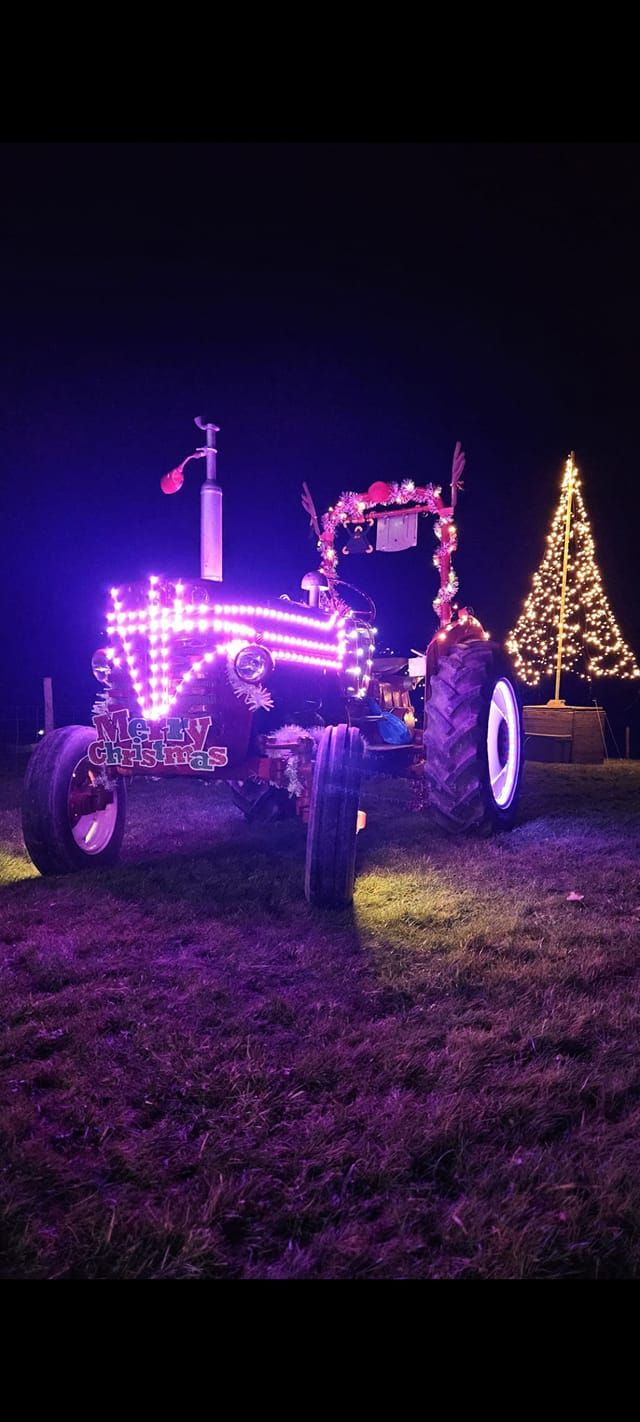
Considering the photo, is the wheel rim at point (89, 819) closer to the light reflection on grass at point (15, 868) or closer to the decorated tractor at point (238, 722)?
the decorated tractor at point (238, 722)

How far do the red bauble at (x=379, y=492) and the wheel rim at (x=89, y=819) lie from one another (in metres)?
3.86

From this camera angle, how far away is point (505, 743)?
619 cm

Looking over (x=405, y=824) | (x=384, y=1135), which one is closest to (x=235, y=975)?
(x=384, y=1135)

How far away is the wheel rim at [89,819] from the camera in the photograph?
14.3ft

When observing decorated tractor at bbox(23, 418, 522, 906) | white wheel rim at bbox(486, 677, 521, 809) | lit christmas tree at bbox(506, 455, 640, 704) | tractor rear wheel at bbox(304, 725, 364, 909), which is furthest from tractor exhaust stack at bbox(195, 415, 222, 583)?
lit christmas tree at bbox(506, 455, 640, 704)

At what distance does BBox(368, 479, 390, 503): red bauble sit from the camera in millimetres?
6523

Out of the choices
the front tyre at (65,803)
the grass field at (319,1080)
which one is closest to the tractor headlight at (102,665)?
the front tyre at (65,803)

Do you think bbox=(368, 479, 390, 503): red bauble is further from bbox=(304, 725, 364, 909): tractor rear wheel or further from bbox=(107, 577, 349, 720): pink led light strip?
bbox=(304, 725, 364, 909): tractor rear wheel

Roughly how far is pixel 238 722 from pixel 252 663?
386mm

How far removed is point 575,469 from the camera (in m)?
13.6

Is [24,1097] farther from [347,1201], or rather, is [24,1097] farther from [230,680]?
[230,680]

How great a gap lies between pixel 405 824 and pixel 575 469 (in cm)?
1065

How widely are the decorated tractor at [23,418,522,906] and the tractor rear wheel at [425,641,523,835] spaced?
11 millimetres

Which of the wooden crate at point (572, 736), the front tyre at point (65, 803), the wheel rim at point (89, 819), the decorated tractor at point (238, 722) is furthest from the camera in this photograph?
the wooden crate at point (572, 736)
